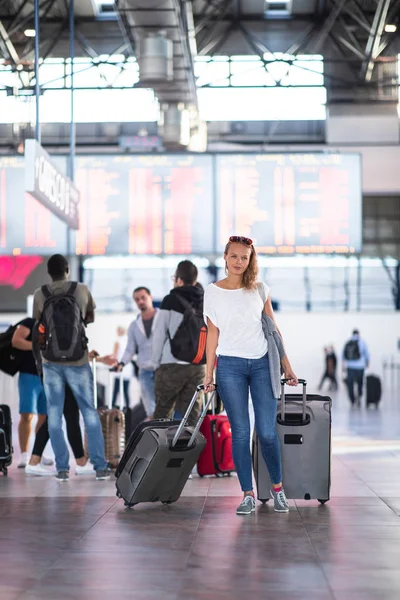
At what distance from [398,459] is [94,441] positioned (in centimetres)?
272

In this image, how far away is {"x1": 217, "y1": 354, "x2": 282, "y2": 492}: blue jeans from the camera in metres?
5.27

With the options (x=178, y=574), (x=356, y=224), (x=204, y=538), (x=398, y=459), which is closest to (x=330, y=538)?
(x=204, y=538)

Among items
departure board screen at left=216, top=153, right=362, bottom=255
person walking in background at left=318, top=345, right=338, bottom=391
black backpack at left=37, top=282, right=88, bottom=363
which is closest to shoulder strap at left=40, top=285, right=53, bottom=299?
black backpack at left=37, top=282, right=88, bottom=363

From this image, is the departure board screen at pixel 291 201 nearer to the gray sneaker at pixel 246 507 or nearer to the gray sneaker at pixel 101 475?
the gray sneaker at pixel 101 475

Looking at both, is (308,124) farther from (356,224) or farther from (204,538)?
(204,538)

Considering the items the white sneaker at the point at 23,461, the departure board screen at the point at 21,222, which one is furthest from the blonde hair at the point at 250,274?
the departure board screen at the point at 21,222

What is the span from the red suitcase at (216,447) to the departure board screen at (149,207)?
272 inches

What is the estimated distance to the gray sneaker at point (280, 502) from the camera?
17.6ft

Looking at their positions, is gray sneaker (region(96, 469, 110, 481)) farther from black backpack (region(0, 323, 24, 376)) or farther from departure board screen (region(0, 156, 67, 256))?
departure board screen (region(0, 156, 67, 256))

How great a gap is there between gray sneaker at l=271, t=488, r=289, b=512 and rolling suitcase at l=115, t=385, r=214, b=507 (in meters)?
0.53

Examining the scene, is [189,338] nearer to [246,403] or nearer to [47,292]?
[47,292]

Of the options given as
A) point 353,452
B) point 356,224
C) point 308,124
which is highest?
point 308,124

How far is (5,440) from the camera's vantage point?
740 cm

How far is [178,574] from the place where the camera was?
372cm
